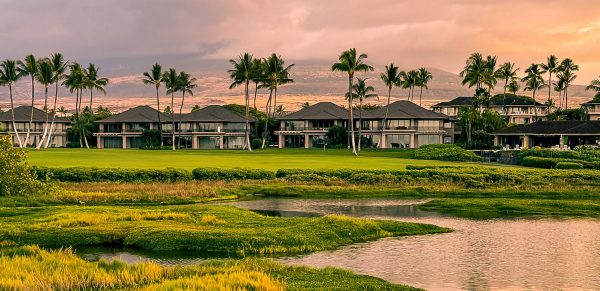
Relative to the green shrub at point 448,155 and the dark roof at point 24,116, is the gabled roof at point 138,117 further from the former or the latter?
the green shrub at point 448,155

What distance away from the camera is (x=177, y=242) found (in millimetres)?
32531

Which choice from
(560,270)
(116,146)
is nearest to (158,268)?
(560,270)

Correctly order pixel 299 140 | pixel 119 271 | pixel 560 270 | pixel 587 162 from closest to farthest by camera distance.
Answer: pixel 119 271, pixel 560 270, pixel 587 162, pixel 299 140

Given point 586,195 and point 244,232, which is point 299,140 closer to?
point 586,195

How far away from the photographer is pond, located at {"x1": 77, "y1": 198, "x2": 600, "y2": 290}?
26.1 m

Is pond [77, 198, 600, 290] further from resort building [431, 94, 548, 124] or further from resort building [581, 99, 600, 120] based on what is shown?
resort building [581, 99, 600, 120]

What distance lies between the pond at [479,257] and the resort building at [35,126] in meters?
131

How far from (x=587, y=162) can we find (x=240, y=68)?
63498 mm

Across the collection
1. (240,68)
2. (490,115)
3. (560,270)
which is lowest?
(560,270)

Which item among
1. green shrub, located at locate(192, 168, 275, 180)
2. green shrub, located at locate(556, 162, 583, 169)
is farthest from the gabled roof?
green shrub, located at locate(556, 162, 583, 169)

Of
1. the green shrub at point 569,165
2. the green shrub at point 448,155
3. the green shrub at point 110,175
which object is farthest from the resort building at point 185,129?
the green shrub at point 110,175

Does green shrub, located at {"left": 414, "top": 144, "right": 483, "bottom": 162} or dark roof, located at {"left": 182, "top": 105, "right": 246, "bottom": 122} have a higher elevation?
dark roof, located at {"left": 182, "top": 105, "right": 246, "bottom": 122}

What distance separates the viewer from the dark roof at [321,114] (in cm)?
14400

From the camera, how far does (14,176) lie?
161ft
